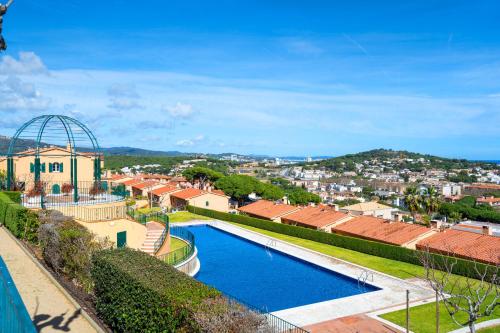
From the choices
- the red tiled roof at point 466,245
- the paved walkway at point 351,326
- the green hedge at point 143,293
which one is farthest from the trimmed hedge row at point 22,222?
the red tiled roof at point 466,245

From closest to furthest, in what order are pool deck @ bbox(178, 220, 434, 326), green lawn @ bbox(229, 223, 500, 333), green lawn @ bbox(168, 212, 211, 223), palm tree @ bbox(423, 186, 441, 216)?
green lawn @ bbox(229, 223, 500, 333)
pool deck @ bbox(178, 220, 434, 326)
palm tree @ bbox(423, 186, 441, 216)
green lawn @ bbox(168, 212, 211, 223)

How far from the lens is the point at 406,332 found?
16.5m

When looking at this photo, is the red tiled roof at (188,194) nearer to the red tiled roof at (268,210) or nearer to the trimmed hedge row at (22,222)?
the red tiled roof at (268,210)

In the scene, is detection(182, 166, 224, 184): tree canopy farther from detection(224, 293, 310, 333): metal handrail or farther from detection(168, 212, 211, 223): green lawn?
detection(224, 293, 310, 333): metal handrail

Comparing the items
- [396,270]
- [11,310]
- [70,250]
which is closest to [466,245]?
[396,270]

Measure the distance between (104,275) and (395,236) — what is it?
26.8 meters

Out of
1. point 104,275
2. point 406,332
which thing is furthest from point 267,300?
point 104,275

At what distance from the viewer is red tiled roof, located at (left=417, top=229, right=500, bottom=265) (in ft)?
92.5

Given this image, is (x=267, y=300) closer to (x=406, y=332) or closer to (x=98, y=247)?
(x=406, y=332)

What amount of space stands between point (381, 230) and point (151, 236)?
20065mm

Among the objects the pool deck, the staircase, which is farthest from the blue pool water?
the staircase

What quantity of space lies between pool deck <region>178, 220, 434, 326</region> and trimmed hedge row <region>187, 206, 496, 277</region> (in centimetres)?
207

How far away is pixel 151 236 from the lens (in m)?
25.4

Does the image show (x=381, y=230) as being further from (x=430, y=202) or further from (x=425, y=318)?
(x=425, y=318)
